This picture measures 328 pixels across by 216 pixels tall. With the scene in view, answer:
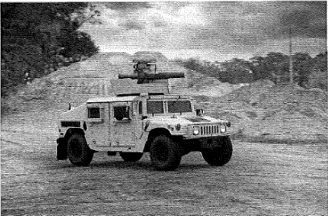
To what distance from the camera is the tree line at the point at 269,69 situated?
6.27 m

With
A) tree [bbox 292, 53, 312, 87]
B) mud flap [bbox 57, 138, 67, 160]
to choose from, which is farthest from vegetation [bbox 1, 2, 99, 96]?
tree [bbox 292, 53, 312, 87]

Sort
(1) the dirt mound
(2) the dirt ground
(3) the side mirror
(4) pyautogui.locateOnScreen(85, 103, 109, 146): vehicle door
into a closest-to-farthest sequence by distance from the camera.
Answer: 1. (2) the dirt ground
2. (1) the dirt mound
3. (4) pyautogui.locateOnScreen(85, 103, 109, 146): vehicle door
4. (3) the side mirror

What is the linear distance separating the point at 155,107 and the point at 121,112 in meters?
0.37

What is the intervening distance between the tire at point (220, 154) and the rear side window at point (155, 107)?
0.69 metres

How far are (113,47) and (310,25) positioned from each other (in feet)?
6.75

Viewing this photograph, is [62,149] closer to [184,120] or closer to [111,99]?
[111,99]

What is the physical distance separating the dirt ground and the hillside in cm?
13

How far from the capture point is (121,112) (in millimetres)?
6453

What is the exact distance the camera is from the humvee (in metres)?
6.15

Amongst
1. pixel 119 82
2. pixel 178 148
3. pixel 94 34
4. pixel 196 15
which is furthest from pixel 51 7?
pixel 178 148

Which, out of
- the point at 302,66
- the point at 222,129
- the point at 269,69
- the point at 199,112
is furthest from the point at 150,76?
the point at 302,66

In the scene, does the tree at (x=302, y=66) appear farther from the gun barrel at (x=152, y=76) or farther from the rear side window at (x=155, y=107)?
the rear side window at (x=155, y=107)

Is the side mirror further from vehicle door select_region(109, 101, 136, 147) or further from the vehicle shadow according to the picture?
vehicle door select_region(109, 101, 136, 147)

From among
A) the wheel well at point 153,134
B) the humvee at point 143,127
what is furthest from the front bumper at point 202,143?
the wheel well at point 153,134
